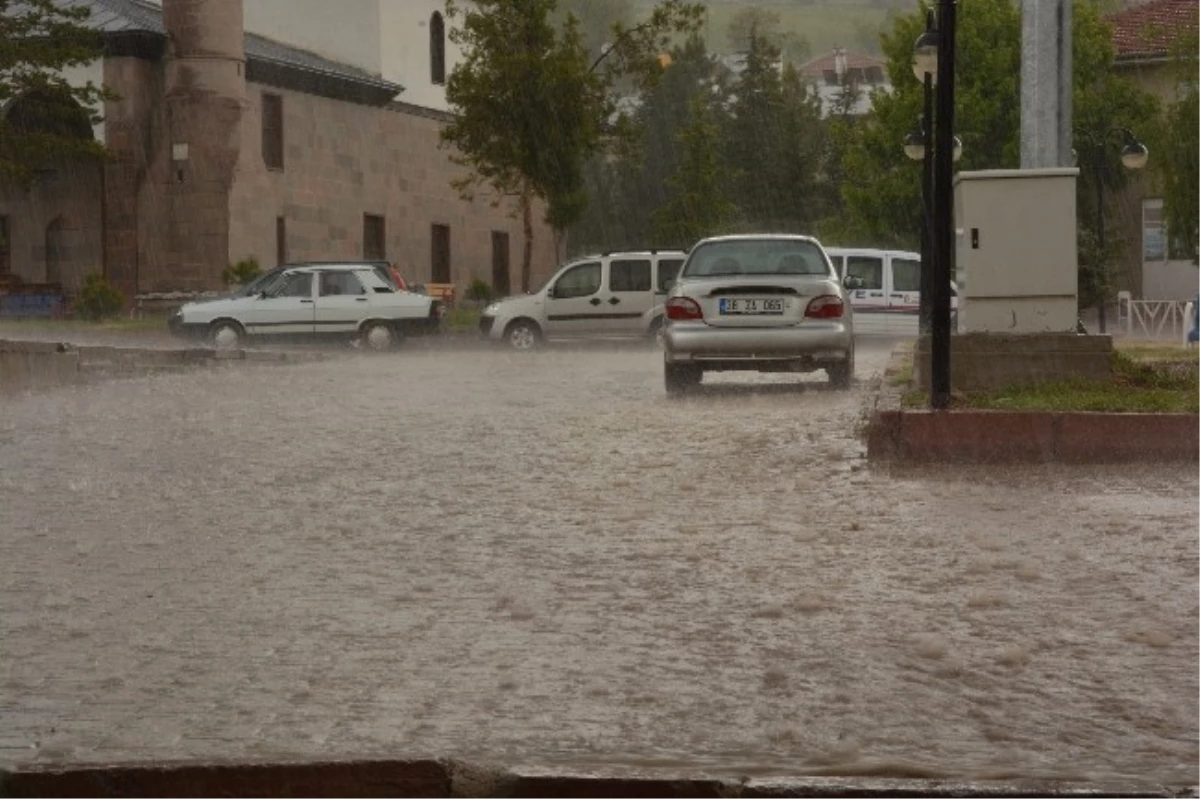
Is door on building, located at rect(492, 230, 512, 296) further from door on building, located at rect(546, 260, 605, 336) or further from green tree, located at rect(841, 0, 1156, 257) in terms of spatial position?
door on building, located at rect(546, 260, 605, 336)

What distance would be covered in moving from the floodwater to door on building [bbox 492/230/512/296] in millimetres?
51606

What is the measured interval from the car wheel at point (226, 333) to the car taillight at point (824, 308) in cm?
1908

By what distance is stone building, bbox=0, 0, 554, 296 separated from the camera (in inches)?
1956

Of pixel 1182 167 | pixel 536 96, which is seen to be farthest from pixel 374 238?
A: pixel 1182 167

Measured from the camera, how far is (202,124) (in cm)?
4934

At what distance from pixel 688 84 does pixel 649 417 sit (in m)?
84.4

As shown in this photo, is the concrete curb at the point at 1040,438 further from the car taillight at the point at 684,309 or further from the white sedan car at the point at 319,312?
the white sedan car at the point at 319,312

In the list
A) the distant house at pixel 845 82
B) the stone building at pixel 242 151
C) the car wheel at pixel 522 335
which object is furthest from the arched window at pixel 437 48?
the car wheel at pixel 522 335

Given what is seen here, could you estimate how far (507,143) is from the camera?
51656 mm

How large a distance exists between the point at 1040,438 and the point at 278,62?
42.7 meters

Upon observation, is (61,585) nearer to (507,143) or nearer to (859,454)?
(859,454)

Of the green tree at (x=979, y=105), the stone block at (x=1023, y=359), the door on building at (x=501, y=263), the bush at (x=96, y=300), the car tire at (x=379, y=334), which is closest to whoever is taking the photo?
the stone block at (x=1023, y=359)

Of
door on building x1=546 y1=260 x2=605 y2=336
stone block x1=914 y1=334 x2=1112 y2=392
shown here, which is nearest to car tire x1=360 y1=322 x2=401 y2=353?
door on building x1=546 y1=260 x2=605 y2=336

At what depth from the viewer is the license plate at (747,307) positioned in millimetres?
21469
